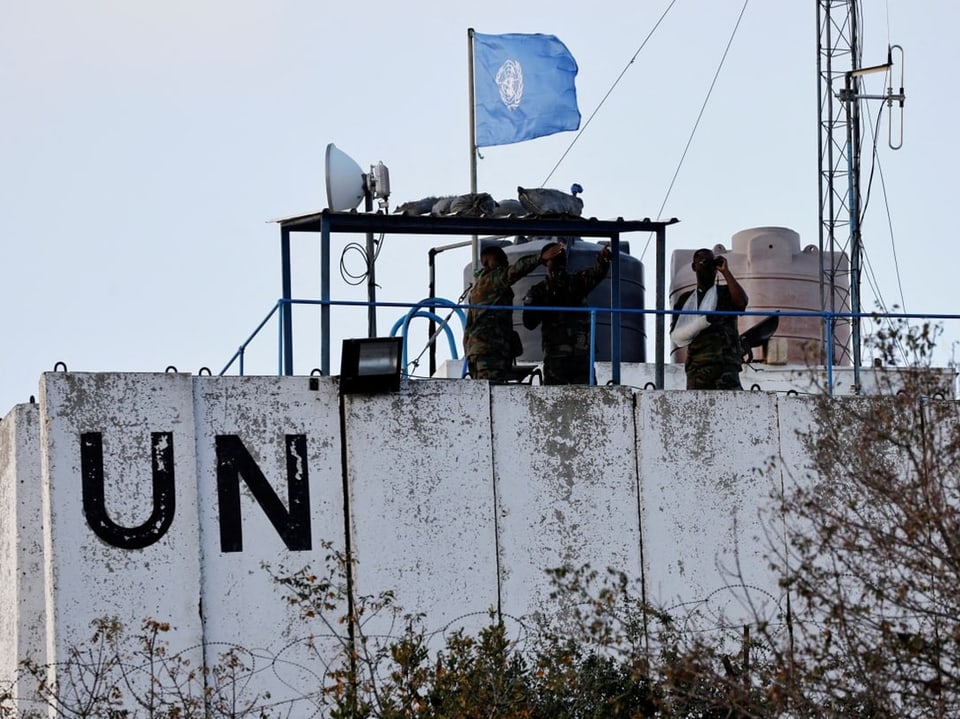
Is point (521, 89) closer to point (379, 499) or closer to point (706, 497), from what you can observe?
point (706, 497)

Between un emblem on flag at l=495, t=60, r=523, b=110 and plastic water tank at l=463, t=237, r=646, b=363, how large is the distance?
156 cm

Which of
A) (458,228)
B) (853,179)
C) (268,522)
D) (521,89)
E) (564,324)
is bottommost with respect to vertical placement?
(268,522)

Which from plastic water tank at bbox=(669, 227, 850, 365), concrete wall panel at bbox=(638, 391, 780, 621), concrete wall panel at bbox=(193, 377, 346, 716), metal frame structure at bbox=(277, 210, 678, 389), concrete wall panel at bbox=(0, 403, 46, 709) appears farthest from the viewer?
plastic water tank at bbox=(669, 227, 850, 365)

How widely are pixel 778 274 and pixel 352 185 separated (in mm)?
7599

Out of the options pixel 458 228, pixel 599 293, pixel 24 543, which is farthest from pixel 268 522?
pixel 599 293

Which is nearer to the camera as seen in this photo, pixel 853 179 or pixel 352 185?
pixel 352 185

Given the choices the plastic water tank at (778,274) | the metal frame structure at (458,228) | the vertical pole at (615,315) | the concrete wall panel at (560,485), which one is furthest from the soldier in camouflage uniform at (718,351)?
the plastic water tank at (778,274)

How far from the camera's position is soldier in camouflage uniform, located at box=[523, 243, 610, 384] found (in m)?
17.3

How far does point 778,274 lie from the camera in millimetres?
23438

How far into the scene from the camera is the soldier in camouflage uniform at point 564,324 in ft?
56.9

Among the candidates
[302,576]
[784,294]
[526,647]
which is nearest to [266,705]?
[302,576]

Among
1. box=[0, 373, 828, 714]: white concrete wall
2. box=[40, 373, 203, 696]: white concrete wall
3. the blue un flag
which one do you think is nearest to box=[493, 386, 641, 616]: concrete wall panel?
box=[0, 373, 828, 714]: white concrete wall

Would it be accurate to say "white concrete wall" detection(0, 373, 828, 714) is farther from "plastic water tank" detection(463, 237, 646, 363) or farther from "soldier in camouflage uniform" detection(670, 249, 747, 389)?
"plastic water tank" detection(463, 237, 646, 363)

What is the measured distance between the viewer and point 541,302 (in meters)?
17.6
